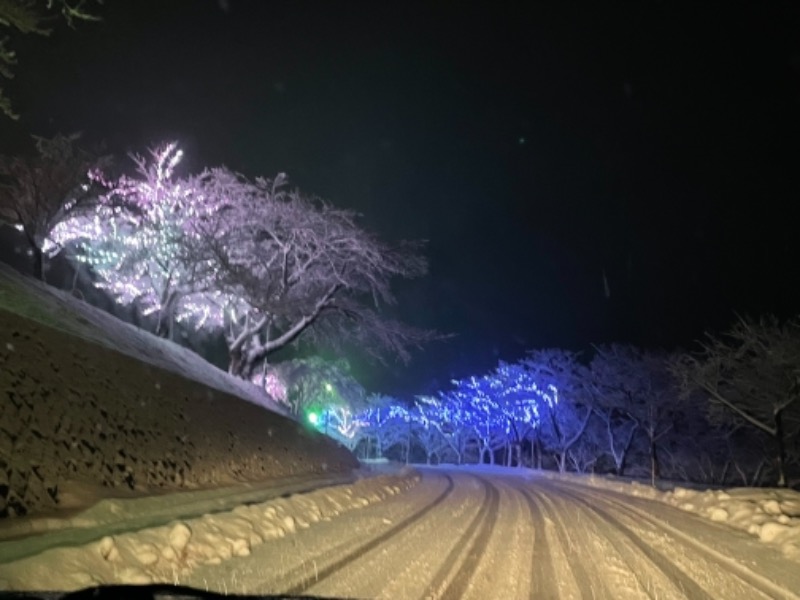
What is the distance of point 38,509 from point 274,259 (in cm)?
2153

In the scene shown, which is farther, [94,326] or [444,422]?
[444,422]

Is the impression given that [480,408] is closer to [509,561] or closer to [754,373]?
[754,373]

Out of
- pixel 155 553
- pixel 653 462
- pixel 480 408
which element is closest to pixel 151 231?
pixel 155 553

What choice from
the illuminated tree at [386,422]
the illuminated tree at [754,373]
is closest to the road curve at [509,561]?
the illuminated tree at [754,373]

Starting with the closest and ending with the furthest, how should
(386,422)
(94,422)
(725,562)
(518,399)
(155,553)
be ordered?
(155,553) → (725,562) → (94,422) → (518,399) → (386,422)

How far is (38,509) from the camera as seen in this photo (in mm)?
7609

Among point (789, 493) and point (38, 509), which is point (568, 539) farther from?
point (789, 493)

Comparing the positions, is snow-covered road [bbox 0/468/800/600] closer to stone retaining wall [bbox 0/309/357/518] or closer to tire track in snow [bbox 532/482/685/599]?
tire track in snow [bbox 532/482/685/599]

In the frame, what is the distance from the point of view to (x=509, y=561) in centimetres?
769

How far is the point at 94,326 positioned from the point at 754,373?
88.2 feet

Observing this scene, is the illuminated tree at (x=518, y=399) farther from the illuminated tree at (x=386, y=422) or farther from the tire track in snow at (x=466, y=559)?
the tire track in snow at (x=466, y=559)

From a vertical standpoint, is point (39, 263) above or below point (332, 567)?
above

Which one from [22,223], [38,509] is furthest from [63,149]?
[38,509]

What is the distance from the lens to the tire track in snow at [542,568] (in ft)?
20.4
